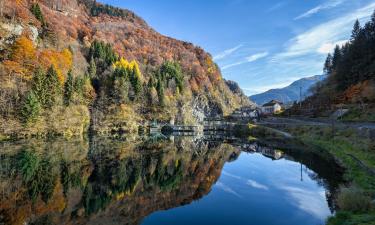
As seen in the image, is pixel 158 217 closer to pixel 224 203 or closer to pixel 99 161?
pixel 224 203

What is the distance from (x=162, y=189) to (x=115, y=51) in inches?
3991

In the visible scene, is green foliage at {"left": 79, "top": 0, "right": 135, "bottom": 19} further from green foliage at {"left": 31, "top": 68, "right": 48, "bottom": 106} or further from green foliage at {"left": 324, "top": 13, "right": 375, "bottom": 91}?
green foliage at {"left": 324, "top": 13, "right": 375, "bottom": 91}

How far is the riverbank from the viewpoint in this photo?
12.0m

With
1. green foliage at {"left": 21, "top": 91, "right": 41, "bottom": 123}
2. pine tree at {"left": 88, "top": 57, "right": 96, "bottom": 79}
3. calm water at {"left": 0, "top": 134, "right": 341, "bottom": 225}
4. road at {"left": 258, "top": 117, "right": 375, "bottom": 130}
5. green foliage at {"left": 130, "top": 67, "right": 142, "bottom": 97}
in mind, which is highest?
pine tree at {"left": 88, "top": 57, "right": 96, "bottom": 79}

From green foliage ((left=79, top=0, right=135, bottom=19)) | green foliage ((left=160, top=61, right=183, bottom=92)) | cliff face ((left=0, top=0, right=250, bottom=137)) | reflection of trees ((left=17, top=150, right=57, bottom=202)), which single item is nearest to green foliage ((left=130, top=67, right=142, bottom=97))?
cliff face ((left=0, top=0, right=250, bottom=137))

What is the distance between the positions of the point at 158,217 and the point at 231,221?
3.87 meters

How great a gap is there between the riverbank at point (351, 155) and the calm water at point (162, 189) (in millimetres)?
1525

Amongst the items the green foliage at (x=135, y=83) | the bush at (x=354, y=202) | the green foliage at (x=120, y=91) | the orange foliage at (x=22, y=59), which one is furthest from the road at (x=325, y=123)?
the orange foliage at (x=22, y=59)

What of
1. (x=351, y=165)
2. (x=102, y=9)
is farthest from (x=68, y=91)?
(x=102, y=9)

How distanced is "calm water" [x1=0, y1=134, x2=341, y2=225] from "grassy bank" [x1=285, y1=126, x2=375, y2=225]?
5.11 ft

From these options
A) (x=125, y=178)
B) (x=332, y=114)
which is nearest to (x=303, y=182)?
(x=125, y=178)

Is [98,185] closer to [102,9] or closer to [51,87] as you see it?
[51,87]

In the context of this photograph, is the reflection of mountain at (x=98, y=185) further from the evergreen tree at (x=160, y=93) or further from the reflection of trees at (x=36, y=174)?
the evergreen tree at (x=160, y=93)

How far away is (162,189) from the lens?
68.4ft
